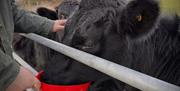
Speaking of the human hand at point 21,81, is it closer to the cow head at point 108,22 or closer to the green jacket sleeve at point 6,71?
the green jacket sleeve at point 6,71

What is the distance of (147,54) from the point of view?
8.70 feet

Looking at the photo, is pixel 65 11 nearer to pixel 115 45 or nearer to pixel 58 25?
pixel 58 25

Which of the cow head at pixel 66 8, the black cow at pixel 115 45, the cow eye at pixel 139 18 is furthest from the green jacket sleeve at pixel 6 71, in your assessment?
the cow head at pixel 66 8

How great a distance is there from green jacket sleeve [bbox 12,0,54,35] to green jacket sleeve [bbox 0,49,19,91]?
1.04 meters

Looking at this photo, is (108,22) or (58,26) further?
(58,26)

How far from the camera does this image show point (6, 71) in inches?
63.8

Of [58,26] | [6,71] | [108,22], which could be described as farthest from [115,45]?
[6,71]

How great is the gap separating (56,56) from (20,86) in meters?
0.97

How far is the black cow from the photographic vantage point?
2473mm

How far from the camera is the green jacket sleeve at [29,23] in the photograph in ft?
8.61

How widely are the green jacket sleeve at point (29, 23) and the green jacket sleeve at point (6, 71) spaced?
1.04m

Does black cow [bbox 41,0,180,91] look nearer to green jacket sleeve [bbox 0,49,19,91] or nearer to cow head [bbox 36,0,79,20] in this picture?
green jacket sleeve [bbox 0,49,19,91]

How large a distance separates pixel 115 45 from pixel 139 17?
1.35ft

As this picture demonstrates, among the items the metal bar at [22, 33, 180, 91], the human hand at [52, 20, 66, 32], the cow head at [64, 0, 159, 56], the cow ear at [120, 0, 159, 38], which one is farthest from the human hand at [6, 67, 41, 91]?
the human hand at [52, 20, 66, 32]
